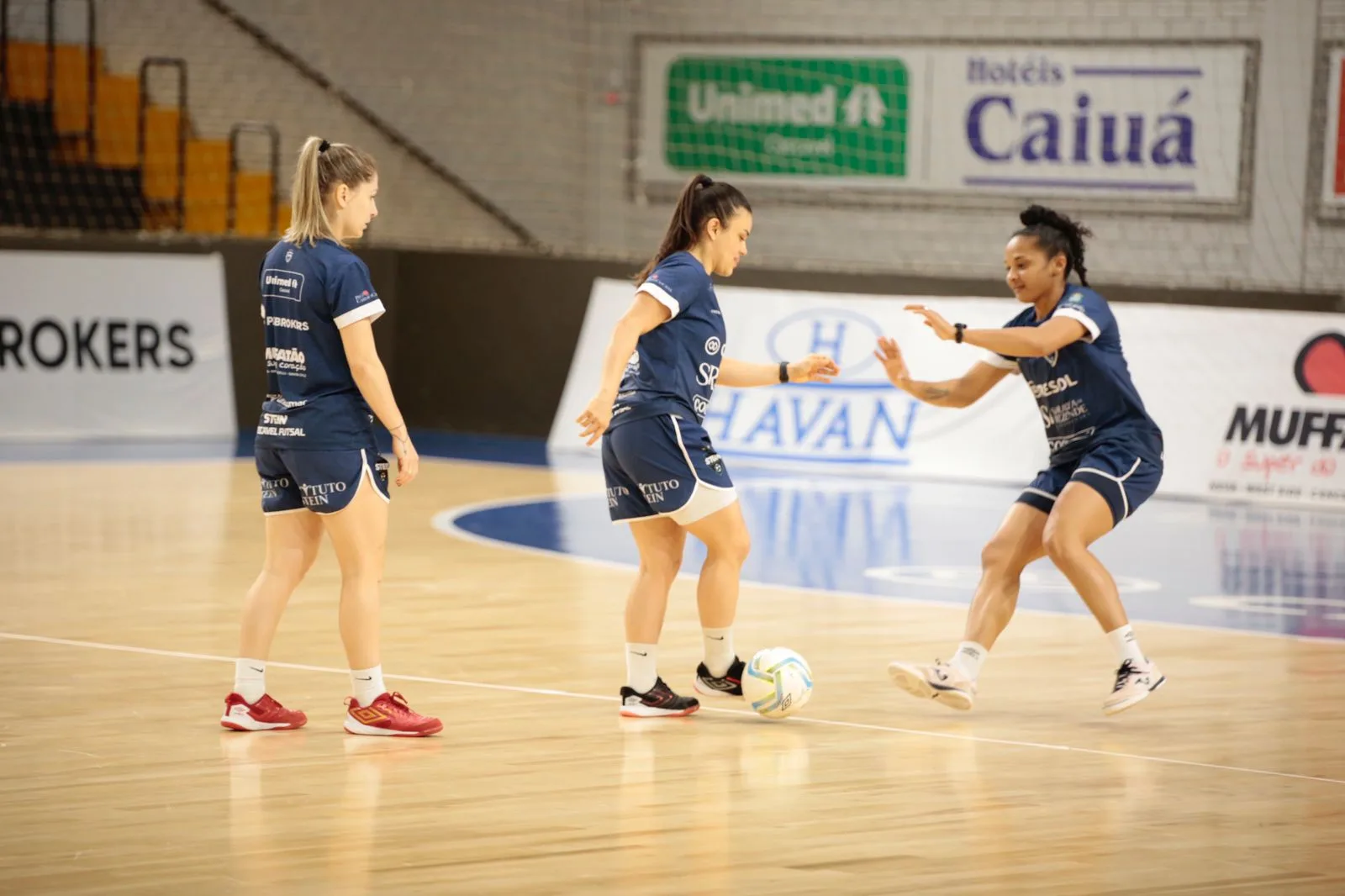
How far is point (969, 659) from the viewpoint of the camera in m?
6.93

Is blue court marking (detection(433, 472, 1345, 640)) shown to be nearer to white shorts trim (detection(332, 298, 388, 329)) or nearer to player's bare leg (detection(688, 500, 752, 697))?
player's bare leg (detection(688, 500, 752, 697))

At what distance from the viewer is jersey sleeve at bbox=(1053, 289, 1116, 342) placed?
7.03 metres

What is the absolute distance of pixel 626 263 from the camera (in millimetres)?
17016

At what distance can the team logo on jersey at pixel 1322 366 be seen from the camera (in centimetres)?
1401

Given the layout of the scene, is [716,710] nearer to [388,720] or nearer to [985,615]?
[985,615]

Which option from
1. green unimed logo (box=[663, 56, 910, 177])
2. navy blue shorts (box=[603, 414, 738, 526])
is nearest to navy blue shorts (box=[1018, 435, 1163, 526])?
navy blue shorts (box=[603, 414, 738, 526])

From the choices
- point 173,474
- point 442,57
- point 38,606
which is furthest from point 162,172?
point 38,606

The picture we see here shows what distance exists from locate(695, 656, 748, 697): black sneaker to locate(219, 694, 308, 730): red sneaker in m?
1.45

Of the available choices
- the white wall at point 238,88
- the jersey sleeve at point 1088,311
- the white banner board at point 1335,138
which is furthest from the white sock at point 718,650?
the white wall at point 238,88

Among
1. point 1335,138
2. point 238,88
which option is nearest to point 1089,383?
point 1335,138

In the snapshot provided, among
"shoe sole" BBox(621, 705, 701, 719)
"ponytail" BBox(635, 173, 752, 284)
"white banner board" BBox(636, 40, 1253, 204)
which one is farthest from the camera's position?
"white banner board" BBox(636, 40, 1253, 204)

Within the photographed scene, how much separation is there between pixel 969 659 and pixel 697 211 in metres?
1.75

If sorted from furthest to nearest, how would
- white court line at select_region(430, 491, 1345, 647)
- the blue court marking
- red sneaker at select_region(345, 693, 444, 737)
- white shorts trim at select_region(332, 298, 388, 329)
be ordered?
the blue court marking, white court line at select_region(430, 491, 1345, 647), red sneaker at select_region(345, 693, 444, 737), white shorts trim at select_region(332, 298, 388, 329)

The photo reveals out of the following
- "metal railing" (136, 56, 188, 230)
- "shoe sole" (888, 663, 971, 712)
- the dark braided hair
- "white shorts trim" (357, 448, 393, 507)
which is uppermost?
"metal railing" (136, 56, 188, 230)
